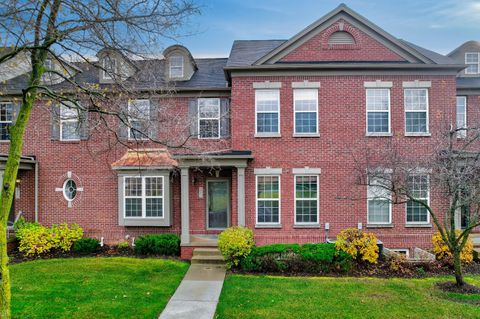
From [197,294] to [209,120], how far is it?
7759 millimetres

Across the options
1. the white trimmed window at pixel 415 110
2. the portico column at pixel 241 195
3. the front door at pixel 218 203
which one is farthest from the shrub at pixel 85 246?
the white trimmed window at pixel 415 110

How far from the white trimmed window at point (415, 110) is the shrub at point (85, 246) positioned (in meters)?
12.9

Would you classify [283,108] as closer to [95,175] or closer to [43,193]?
[95,175]

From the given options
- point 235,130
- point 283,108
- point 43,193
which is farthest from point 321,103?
point 43,193

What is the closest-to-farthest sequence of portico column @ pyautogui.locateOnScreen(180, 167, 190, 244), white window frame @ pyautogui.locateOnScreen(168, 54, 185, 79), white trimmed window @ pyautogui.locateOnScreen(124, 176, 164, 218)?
1. portico column @ pyautogui.locateOnScreen(180, 167, 190, 244)
2. white trimmed window @ pyautogui.locateOnScreen(124, 176, 164, 218)
3. white window frame @ pyautogui.locateOnScreen(168, 54, 185, 79)

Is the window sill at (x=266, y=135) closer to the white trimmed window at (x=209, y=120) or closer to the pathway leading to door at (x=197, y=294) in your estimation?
the white trimmed window at (x=209, y=120)

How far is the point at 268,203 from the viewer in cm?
1444

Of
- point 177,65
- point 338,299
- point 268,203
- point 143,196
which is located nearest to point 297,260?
point 338,299

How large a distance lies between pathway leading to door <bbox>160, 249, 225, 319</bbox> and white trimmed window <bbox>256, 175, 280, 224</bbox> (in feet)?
9.06

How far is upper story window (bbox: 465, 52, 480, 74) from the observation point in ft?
60.5

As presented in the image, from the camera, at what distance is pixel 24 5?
19.6ft

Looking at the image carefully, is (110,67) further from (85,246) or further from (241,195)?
(85,246)

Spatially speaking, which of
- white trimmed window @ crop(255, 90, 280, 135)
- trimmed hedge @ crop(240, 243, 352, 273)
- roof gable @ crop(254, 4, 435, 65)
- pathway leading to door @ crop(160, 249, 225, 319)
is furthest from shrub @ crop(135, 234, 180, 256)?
roof gable @ crop(254, 4, 435, 65)

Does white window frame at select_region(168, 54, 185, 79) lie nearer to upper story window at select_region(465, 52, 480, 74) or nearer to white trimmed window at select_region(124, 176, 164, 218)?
white trimmed window at select_region(124, 176, 164, 218)
